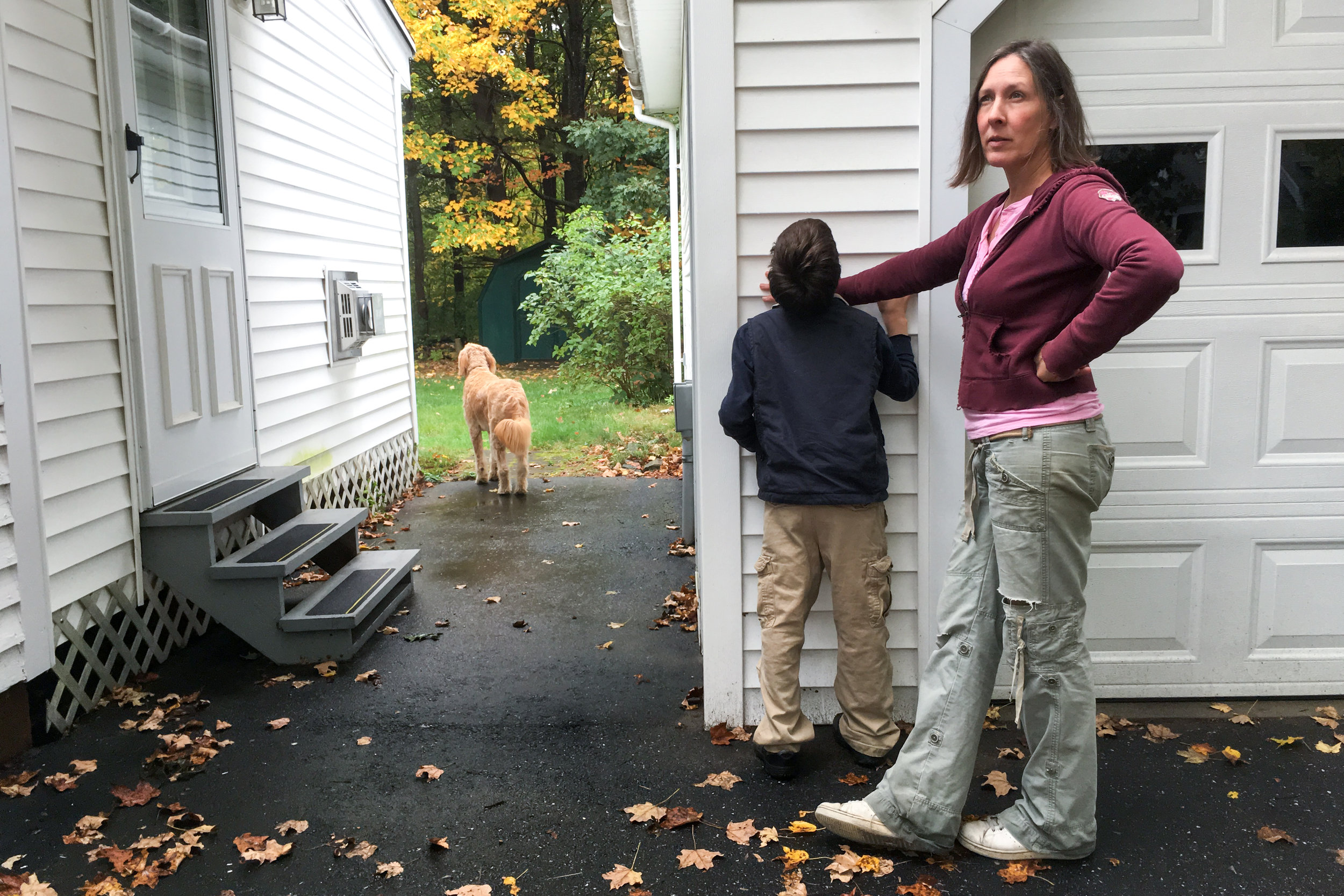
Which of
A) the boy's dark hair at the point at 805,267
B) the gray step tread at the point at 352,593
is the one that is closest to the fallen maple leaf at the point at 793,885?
the boy's dark hair at the point at 805,267

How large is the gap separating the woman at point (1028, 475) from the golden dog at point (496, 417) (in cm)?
557

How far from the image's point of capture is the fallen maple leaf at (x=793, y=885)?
105 inches

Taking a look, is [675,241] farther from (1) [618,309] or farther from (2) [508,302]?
(2) [508,302]

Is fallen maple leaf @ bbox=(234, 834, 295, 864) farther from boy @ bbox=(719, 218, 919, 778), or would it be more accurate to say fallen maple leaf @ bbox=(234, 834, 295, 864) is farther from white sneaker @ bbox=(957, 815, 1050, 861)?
white sneaker @ bbox=(957, 815, 1050, 861)

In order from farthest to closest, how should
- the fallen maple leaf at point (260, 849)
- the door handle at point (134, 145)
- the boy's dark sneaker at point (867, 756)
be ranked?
the door handle at point (134, 145) < the boy's dark sneaker at point (867, 756) < the fallen maple leaf at point (260, 849)

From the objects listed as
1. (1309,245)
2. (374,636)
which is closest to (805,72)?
(1309,245)

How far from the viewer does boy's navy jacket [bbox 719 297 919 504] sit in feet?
10.6

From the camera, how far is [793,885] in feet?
8.89

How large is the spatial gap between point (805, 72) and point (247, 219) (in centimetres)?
360

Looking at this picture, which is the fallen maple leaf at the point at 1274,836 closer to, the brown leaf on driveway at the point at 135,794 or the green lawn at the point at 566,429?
the brown leaf on driveway at the point at 135,794

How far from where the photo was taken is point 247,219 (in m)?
5.57

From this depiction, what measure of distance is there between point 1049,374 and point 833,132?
1.39 m

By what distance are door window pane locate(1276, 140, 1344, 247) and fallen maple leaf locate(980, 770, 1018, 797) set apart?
2.20 metres

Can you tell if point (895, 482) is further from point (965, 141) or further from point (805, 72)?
point (805, 72)
